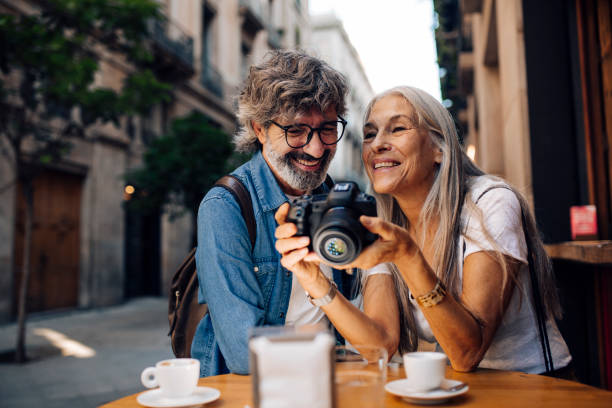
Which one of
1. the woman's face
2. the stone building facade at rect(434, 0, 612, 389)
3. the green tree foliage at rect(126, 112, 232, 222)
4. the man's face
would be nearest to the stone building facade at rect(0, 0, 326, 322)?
the green tree foliage at rect(126, 112, 232, 222)

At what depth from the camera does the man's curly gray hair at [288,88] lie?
88.2 inches

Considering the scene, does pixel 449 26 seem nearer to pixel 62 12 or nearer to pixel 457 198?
pixel 62 12

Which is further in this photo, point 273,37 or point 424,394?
point 273,37

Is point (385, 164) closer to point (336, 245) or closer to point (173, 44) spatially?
point (336, 245)

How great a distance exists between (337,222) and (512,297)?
3.18ft

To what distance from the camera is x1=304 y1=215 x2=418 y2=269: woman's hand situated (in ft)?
4.56

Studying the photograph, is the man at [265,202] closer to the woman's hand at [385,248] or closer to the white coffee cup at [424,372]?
the woman's hand at [385,248]

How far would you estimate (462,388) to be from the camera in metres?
1.30

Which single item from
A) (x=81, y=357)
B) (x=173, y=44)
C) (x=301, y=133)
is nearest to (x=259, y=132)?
(x=301, y=133)

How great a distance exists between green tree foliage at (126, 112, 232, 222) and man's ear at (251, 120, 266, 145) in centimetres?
604

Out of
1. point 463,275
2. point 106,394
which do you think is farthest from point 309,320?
point 106,394

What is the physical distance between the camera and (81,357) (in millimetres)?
6133

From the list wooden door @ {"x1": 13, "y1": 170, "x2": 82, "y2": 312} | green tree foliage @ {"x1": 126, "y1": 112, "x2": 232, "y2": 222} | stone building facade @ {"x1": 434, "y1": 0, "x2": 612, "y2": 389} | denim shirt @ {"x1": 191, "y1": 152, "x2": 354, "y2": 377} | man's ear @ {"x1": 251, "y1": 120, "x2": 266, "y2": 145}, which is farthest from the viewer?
wooden door @ {"x1": 13, "y1": 170, "x2": 82, "y2": 312}

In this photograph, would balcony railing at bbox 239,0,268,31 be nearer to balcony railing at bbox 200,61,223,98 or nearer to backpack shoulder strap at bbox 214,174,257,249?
balcony railing at bbox 200,61,223,98
